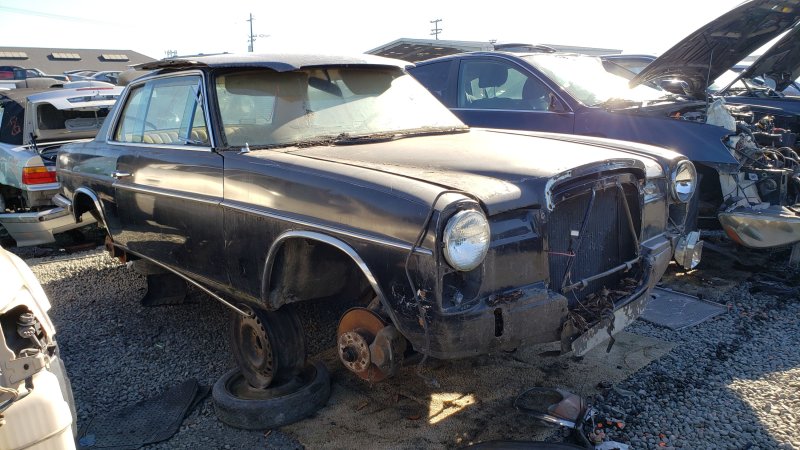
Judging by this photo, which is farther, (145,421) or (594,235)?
A: (145,421)

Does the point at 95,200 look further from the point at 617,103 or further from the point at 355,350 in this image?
the point at 617,103

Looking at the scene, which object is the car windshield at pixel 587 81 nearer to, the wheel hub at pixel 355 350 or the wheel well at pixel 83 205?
the wheel hub at pixel 355 350

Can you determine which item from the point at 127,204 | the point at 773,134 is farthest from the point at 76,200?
the point at 773,134

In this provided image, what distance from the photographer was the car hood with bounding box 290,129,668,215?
2.79 metres

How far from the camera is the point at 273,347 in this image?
11.1 ft

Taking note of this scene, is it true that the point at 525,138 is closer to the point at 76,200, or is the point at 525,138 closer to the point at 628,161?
the point at 628,161

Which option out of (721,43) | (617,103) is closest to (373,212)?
(617,103)

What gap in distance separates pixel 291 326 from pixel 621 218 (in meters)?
1.88

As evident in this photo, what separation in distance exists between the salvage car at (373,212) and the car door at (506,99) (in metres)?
1.68

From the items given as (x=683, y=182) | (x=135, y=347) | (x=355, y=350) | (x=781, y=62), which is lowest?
(x=135, y=347)

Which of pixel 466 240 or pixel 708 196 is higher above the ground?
pixel 466 240

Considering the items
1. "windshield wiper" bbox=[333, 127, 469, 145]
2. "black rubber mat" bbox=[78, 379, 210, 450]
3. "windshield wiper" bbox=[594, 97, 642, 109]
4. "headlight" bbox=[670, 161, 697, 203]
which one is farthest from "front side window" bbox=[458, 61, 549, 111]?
"black rubber mat" bbox=[78, 379, 210, 450]

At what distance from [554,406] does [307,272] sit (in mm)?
1418

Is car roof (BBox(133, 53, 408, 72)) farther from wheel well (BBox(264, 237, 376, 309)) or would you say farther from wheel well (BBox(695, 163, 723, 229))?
wheel well (BBox(695, 163, 723, 229))
